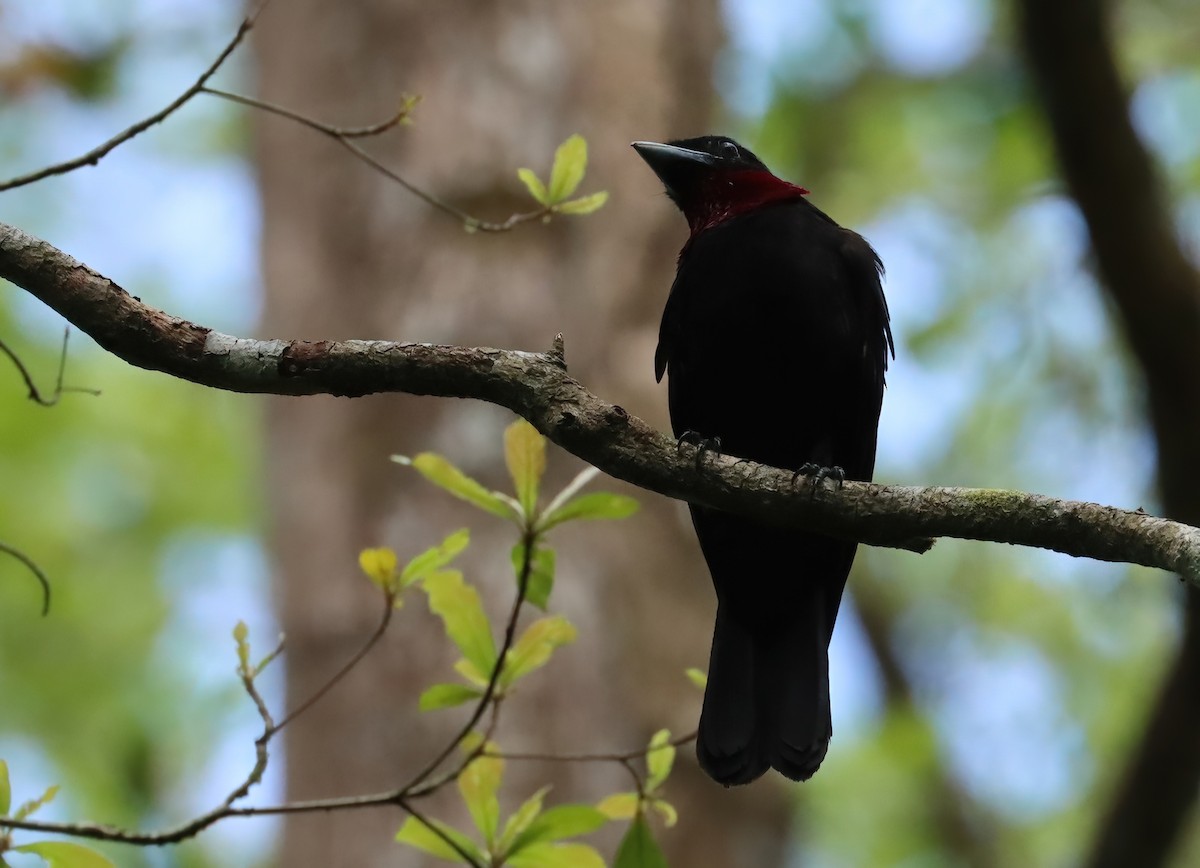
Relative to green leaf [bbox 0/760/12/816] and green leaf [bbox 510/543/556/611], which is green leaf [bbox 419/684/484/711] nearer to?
green leaf [bbox 510/543/556/611]

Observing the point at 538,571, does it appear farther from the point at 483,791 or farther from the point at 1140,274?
the point at 1140,274

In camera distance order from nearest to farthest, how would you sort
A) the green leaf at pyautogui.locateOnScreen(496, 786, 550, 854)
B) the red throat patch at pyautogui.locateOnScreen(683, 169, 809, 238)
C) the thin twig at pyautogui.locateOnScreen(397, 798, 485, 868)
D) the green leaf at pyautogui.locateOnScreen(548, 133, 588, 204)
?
the thin twig at pyautogui.locateOnScreen(397, 798, 485, 868), the green leaf at pyautogui.locateOnScreen(496, 786, 550, 854), the green leaf at pyautogui.locateOnScreen(548, 133, 588, 204), the red throat patch at pyautogui.locateOnScreen(683, 169, 809, 238)

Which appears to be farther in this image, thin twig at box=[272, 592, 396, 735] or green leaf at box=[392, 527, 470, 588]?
green leaf at box=[392, 527, 470, 588]

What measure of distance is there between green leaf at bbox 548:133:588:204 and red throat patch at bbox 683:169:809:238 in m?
1.28

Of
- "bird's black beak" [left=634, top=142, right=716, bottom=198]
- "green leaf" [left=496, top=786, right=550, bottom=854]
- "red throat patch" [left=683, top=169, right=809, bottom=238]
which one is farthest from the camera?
"bird's black beak" [left=634, top=142, right=716, bottom=198]

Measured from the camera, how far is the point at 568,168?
7.93 feet

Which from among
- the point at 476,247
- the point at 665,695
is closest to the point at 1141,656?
the point at 665,695

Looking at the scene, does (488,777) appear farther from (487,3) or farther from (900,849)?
(900,849)

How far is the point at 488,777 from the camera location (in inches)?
88.3

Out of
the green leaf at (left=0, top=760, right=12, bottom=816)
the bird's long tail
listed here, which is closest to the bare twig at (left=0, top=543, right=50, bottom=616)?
the green leaf at (left=0, top=760, right=12, bottom=816)

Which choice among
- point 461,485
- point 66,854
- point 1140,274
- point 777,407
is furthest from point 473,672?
point 1140,274

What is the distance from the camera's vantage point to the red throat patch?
3.71 m

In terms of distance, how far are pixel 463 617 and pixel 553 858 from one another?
16.4 inches

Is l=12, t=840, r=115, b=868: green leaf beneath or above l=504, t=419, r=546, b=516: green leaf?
beneath
